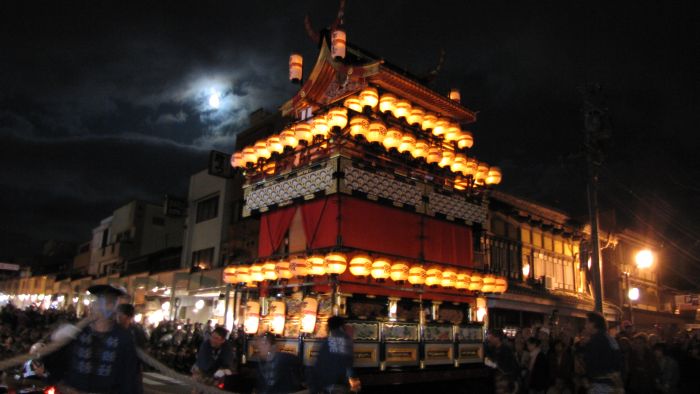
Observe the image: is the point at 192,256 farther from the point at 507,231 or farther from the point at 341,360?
the point at 341,360

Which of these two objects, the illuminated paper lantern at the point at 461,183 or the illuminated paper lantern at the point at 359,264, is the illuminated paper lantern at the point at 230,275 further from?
the illuminated paper lantern at the point at 461,183

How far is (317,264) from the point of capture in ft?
40.9

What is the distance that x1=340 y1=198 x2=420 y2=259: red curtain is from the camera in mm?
13547

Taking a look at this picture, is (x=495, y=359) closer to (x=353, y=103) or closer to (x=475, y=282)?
(x=475, y=282)

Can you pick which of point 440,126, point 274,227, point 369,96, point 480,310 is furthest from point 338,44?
point 480,310

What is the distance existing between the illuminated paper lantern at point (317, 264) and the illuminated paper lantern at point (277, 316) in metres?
1.41

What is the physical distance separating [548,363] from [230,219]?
72.8ft

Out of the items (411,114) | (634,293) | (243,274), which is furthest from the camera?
(634,293)

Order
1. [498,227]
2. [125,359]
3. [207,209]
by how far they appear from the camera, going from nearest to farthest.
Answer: [125,359] → [498,227] → [207,209]

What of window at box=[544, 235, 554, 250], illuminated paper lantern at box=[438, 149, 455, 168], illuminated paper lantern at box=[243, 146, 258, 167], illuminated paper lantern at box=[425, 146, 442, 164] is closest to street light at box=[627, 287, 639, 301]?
window at box=[544, 235, 554, 250]

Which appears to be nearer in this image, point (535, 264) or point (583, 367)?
point (583, 367)

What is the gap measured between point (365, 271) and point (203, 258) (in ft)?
68.8

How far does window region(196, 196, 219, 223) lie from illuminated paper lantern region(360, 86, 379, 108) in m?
18.6

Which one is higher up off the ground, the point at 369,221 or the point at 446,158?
the point at 446,158
